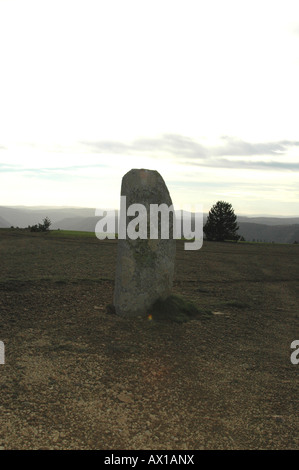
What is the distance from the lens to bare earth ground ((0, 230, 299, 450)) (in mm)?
4637

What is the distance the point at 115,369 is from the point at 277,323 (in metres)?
4.95

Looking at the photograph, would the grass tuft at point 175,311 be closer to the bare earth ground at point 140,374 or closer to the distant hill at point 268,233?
the bare earth ground at point 140,374

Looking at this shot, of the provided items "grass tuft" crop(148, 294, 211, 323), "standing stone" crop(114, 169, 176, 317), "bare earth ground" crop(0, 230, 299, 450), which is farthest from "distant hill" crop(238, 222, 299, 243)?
"standing stone" crop(114, 169, 176, 317)

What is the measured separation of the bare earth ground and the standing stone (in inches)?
19.4

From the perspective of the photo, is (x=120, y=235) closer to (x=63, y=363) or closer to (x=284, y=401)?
(x=63, y=363)

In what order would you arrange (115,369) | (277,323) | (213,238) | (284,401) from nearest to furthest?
1. (284,401)
2. (115,369)
3. (277,323)
4. (213,238)

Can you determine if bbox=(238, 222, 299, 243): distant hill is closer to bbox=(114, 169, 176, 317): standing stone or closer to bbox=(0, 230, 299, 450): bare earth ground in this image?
bbox=(0, 230, 299, 450): bare earth ground

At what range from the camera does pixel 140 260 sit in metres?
8.72

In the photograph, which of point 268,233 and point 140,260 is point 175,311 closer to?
point 140,260

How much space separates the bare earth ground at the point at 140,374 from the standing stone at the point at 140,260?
0.49m

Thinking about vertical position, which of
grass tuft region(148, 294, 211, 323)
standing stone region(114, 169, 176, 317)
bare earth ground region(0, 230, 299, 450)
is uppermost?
standing stone region(114, 169, 176, 317)

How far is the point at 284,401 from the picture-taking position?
5.66 meters

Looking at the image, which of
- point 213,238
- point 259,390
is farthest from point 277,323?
point 213,238
